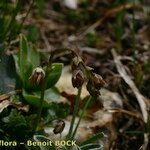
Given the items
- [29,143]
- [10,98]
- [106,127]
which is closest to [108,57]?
[106,127]

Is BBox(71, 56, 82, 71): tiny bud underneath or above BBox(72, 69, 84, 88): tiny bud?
above

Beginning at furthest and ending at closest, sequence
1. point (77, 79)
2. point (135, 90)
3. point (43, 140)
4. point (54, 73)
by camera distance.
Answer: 1. point (135, 90)
2. point (54, 73)
3. point (43, 140)
4. point (77, 79)

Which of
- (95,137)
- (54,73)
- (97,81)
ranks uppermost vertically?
(97,81)

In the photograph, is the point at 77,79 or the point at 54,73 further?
the point at 54,73

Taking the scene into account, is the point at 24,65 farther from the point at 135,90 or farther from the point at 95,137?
the point at 135,90

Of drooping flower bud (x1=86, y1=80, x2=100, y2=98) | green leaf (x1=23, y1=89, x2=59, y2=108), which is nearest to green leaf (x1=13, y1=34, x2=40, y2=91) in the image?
green leaf (x1=23, y1=89, x2=59, y2=108)

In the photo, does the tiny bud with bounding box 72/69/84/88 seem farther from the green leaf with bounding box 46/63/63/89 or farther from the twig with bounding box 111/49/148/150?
the twig with bounding box 111/49/148/150

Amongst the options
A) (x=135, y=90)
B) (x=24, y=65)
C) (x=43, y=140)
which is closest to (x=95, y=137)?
(x=43, y=140)

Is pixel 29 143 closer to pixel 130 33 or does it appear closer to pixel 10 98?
pixel 10 98
